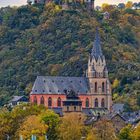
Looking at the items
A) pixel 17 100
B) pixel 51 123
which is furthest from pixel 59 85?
pixel 51 123

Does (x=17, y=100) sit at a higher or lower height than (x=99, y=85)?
lower

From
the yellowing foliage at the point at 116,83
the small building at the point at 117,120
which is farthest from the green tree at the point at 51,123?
the yellowing foliage at the point at 116,83

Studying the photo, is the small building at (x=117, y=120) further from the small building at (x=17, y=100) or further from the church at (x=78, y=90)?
the small building at (x=17, y=100)

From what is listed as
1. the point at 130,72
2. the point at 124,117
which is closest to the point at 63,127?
the point at 124,117

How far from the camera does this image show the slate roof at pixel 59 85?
561 feet

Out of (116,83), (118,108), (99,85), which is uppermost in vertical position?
(99,85)

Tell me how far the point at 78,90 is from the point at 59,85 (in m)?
2.97

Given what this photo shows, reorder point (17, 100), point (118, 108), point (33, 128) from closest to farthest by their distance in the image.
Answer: point (33, 128) → point (118, 108) → point (17, 100)

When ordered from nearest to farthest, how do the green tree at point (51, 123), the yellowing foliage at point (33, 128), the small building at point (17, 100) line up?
1. the yellowing foliage at point (33, 128)
2. the green tree at point (51, 123)
3. the small building at point (17, 100)

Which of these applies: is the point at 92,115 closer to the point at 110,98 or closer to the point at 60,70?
the point at 110,98

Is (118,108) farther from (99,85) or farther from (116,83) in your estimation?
(116,83)

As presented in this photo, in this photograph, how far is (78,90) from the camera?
174 metres

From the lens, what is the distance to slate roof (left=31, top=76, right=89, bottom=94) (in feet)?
561

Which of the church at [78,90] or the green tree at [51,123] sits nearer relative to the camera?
the green tree at [51,123]
